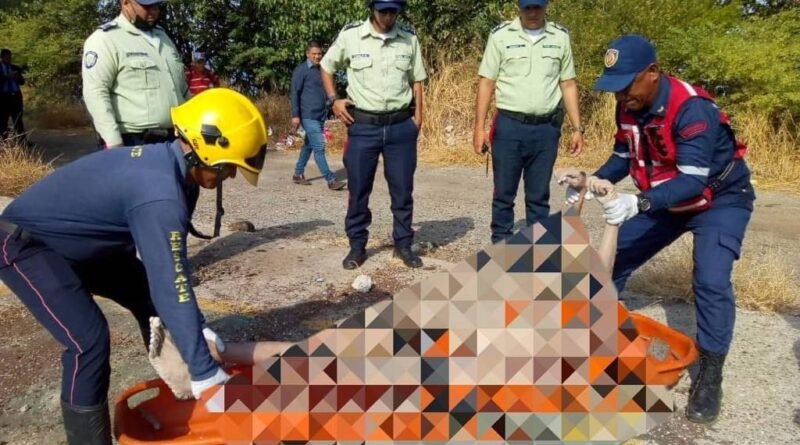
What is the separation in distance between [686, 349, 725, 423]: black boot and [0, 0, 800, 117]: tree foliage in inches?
295

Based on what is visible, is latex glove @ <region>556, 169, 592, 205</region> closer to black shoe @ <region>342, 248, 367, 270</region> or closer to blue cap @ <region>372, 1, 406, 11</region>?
blue cap @ <region>372, 1, 406, 11</region>

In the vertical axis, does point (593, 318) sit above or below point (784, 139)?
above

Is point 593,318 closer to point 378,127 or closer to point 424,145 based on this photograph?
point 378,127

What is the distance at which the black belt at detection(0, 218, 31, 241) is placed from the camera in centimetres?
263

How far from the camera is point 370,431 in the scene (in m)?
2.00

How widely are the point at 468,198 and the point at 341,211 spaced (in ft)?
5.59

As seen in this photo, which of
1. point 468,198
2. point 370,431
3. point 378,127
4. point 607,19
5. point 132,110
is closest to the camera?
point 370,431

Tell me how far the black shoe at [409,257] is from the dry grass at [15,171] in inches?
192

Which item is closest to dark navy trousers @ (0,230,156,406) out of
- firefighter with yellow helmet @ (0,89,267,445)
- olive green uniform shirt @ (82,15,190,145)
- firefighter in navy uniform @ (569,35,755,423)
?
firefighter with yellow helmet @ (0,89,267,445)

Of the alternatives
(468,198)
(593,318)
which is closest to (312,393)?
(593,318)

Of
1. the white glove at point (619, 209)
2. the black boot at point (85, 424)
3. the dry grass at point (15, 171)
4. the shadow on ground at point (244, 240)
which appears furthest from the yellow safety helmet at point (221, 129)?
the dry grass at point (15, 171)

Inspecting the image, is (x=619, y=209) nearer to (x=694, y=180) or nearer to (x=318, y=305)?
(x=694, y=180)

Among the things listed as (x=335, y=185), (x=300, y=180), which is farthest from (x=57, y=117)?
(x=335, y=185)

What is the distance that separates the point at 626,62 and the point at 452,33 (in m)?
12.5
